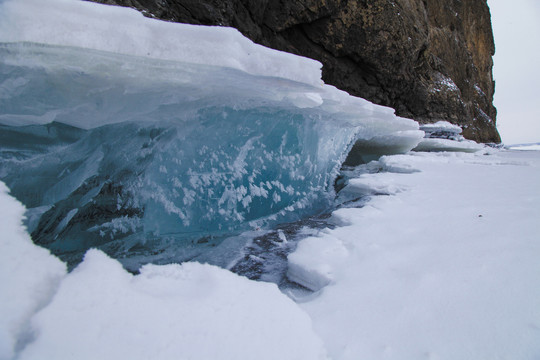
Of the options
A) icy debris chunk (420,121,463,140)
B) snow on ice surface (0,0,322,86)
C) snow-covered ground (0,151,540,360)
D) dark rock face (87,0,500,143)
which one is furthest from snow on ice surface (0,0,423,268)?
icy debris chunk (420,121,463,140)

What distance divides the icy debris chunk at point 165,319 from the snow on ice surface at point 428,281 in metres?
0.14

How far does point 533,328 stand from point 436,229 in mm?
683

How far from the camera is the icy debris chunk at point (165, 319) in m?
0.51

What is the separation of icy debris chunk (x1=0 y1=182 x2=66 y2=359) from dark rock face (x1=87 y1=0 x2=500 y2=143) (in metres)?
3.78

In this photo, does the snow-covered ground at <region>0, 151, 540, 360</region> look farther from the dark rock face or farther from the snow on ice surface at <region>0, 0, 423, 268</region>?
the dark rock face

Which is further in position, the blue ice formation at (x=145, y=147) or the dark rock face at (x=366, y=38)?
the dark rock face at (x=366, y=38)

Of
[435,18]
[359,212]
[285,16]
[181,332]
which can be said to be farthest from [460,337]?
[435,18]

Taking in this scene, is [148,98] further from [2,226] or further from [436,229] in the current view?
[436,229]

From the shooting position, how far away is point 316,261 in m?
1.07

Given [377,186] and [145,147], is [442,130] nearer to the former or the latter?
[377,186]

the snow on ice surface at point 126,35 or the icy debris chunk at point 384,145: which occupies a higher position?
the snow on ice surface at point 126,35

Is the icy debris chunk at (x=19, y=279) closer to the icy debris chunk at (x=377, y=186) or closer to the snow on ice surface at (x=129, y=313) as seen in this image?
the snow on ice surface at (x=129, y=313)

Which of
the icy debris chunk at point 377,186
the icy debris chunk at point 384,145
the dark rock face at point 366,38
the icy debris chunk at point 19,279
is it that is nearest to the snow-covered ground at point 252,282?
Result: the icy debris chunk at point 19,279

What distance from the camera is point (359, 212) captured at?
1598mm
